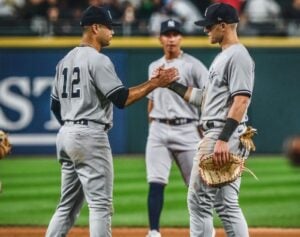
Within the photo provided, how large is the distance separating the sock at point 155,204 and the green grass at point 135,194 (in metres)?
1.07

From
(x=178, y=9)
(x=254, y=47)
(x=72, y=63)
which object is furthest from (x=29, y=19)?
(x=72, y=63)

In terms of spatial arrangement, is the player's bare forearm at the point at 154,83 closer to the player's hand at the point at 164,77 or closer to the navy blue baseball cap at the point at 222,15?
the player's hand at the point at 164,77

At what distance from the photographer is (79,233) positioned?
8.49 metres

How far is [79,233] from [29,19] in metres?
7.99

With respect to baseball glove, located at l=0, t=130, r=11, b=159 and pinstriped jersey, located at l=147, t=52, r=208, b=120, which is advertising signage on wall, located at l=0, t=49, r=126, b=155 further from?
baseball glove, located at l=0, t=130, r=11, b=159

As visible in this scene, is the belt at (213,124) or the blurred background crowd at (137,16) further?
the blurred background crowd at (137,16)

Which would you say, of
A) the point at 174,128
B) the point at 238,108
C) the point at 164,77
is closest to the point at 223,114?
the point at 238,108

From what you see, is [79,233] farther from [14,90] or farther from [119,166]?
[14,90]

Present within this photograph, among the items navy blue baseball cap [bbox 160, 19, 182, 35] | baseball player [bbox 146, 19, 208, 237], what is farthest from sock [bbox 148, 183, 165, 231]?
navy blue baseball cap [bbox 160, 19, 182, 35]

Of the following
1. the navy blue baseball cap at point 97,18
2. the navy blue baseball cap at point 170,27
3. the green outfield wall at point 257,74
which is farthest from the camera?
the green outfield wall at point 257,74

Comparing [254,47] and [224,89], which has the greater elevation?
[224,89]

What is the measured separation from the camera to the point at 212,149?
627 centimetres

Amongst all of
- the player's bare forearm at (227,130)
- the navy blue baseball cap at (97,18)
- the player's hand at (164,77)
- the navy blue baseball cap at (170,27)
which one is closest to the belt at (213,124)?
the player's bare forearm at (227,130)

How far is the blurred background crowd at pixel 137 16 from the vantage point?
15203 millimetres
